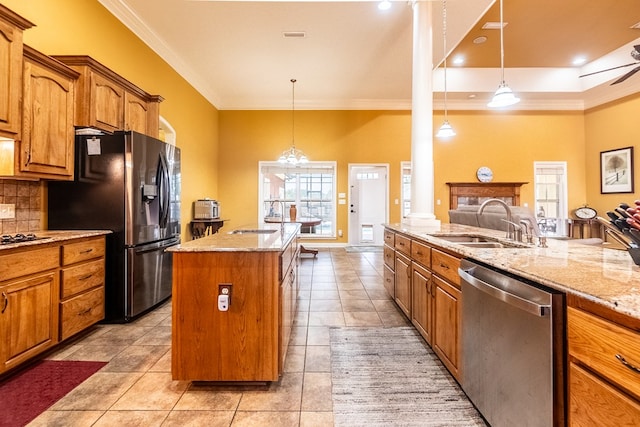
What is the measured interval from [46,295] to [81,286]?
0.30 meters

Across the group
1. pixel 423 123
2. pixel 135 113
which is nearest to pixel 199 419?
pixel 135 113

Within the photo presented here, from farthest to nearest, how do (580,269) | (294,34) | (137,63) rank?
(294,34) < (137,63) < (580,269)

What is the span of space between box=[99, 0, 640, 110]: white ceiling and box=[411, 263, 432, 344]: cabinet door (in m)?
3.44

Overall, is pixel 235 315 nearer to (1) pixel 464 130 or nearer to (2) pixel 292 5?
(2) pixel 292 5

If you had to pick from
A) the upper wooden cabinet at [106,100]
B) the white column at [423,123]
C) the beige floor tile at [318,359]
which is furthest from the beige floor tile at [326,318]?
the upper wooden cabinet at [106,100]

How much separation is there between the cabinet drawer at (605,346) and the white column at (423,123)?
254cm

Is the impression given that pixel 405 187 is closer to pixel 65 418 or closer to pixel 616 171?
pixel 616 171

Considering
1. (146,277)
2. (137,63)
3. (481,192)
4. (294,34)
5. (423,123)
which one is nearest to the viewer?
(146,277)

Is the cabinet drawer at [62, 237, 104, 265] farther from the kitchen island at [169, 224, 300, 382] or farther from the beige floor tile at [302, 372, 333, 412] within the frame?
the beige floor tile at [302, 372, 333, 412]

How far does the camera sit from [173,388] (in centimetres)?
182

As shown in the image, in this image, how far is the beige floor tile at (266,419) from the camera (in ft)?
4.99

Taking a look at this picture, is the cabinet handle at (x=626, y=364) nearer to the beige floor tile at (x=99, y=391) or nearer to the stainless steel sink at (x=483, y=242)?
the stainless steel sink at (x=483, y=242)

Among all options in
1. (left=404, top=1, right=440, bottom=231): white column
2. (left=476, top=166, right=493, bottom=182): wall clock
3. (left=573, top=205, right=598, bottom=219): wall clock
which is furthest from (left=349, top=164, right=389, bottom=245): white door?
(left=573, top=205, right=598, bottom=219): wall clock

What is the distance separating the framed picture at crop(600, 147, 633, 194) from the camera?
6328 millimetres
